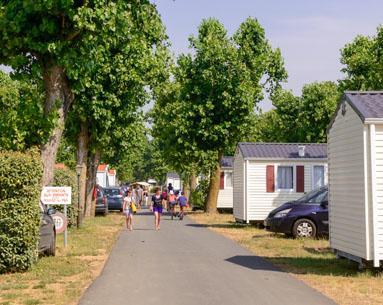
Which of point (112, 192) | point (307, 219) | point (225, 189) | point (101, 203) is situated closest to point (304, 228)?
point (307, 219)

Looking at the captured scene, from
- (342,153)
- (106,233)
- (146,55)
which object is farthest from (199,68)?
(342,153)

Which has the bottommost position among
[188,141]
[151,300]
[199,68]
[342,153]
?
[151,300]

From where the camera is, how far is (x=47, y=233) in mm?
14922

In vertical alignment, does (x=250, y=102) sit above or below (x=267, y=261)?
above

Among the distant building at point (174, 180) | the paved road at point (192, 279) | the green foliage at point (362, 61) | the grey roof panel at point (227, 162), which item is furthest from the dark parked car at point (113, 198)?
the distant building at point (174, 180)

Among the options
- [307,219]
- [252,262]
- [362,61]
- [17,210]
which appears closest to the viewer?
[17,210]

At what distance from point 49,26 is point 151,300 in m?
8.63

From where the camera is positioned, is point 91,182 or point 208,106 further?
point 208,106

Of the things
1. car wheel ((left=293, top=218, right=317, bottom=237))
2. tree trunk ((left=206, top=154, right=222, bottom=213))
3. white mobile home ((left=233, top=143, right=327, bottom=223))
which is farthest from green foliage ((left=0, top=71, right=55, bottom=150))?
tree trunk ((left=206, top=154, right=222, bottom=213))

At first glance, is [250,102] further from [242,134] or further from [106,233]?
[106,233]

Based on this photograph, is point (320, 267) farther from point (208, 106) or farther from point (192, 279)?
point (208, 106)

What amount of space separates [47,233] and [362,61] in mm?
31721

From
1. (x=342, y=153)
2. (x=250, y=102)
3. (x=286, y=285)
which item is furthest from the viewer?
(x=250, y=102)

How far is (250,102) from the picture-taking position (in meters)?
36.9
